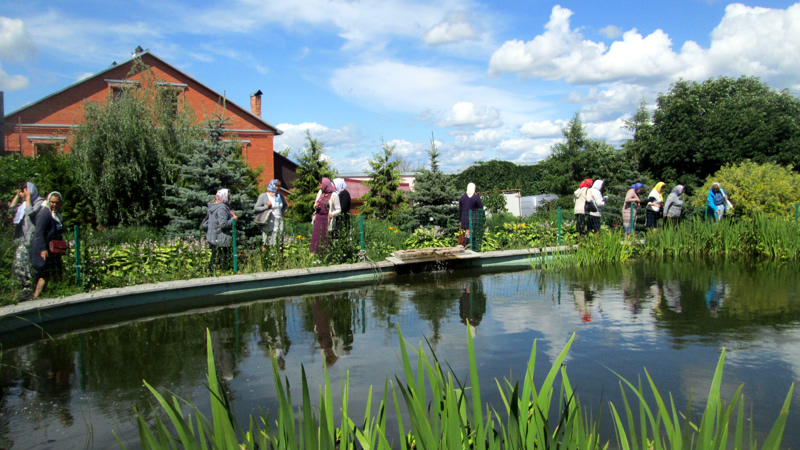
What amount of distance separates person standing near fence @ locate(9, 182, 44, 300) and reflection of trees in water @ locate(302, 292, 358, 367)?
3987mm

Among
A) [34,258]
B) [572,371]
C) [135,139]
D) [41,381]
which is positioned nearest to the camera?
[572,371]

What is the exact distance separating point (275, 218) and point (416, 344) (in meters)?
6.71

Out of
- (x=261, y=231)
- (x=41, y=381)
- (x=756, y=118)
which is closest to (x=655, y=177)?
(x=756, y=118)

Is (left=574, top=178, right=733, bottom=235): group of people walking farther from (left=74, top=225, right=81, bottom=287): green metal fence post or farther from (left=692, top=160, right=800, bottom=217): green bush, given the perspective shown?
(left=74, top=225, right=81, bottom=287): green metal fence post

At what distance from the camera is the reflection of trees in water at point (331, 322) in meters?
5.34

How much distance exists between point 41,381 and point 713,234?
12442mm

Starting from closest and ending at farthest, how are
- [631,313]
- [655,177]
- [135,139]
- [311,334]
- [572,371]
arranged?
1. [572,371]
2. [311,334]
3. [631,313]
4. [135,139]
5. [655,177]

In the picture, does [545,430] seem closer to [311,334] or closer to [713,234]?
[311,334]

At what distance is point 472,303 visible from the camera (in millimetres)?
7449

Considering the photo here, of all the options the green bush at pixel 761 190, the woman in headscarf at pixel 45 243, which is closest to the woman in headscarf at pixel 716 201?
the green bush at pixel 761 190

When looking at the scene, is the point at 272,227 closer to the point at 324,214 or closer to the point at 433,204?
the point at 324,214

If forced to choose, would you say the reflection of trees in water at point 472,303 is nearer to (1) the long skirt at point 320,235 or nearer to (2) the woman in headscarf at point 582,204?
(1) the long skirt at point 320,235

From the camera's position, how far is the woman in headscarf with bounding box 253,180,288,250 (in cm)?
1100

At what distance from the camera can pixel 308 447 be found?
175cm
